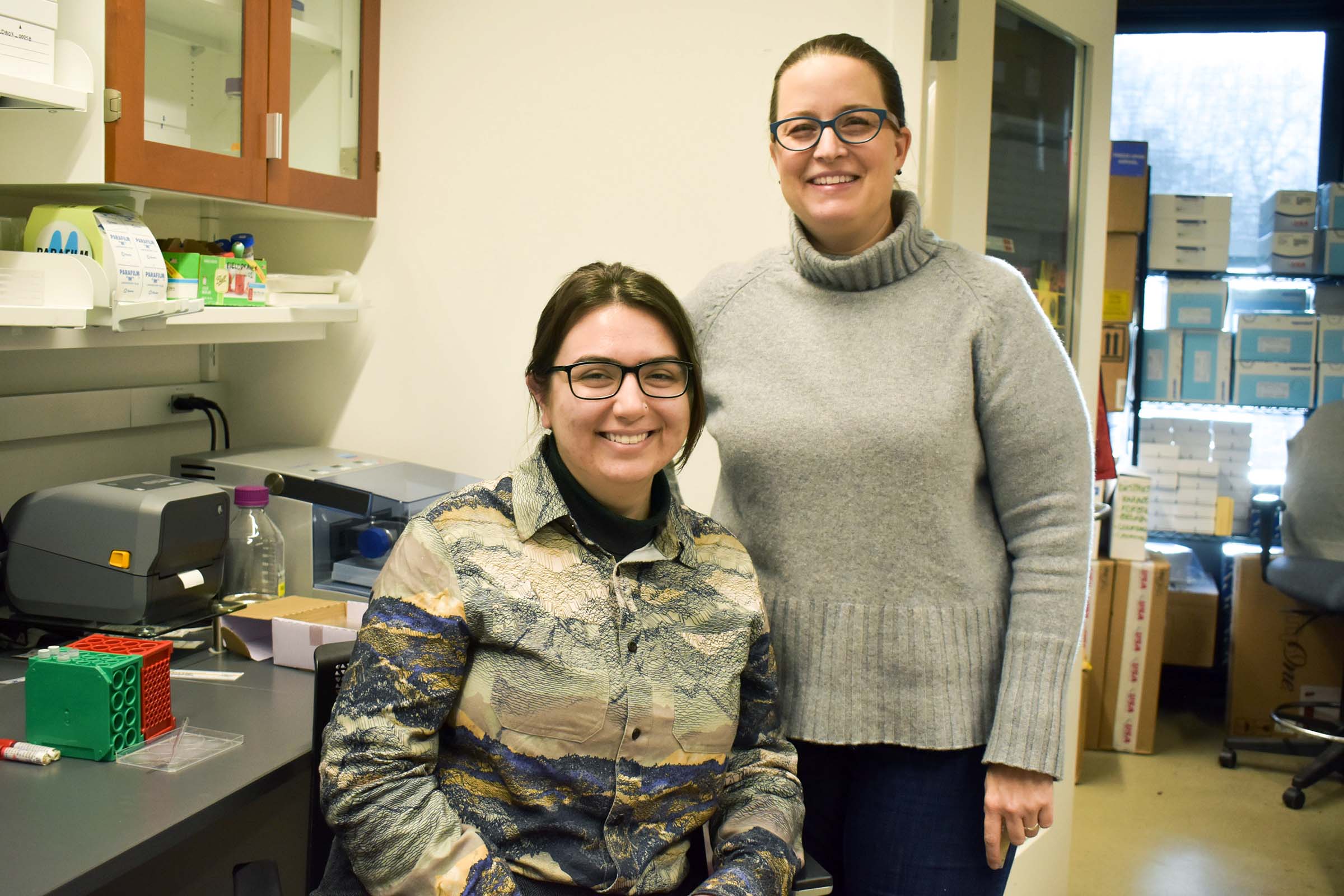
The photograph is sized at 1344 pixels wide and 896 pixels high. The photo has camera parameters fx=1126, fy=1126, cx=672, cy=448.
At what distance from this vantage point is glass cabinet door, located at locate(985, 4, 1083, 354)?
2217 millimetres

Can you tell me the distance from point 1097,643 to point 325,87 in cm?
297

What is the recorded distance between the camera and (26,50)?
1.62 meters

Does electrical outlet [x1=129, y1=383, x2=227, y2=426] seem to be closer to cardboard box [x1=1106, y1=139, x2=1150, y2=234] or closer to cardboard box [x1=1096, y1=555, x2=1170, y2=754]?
cardboard box [x1=1096, y1=555, x2=1170, y2=754]

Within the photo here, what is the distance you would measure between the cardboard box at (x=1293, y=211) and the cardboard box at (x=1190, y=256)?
0.67 ft

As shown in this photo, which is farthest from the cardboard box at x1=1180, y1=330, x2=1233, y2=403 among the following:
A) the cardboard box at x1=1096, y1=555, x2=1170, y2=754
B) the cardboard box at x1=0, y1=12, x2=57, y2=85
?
the cardboard box at x1=0, y1=12, x2=57, y2=85

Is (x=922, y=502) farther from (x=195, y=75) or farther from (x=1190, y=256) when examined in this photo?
(x=1190, y=256)

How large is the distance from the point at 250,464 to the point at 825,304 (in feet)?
4.12

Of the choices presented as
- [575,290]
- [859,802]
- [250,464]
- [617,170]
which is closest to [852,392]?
[575,290]

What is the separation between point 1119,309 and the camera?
4004mm

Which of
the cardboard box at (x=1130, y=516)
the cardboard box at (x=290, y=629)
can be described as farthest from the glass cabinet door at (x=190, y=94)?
the cardboard box at (x=1130, y=516)

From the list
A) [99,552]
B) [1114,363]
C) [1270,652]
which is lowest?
[1270,652]

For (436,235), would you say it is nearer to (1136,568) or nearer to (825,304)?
(825,304)

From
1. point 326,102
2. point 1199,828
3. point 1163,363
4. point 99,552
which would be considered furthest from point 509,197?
point 1163,363

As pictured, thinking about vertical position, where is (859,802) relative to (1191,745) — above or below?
above
